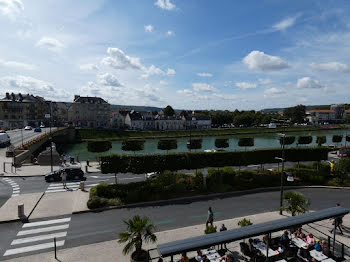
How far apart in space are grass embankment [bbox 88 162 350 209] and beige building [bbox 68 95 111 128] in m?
95.7

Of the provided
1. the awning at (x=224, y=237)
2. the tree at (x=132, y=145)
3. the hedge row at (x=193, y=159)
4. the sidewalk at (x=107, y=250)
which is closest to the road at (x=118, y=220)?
the sidewalk at (x=107, y=250)

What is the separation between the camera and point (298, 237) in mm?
10398

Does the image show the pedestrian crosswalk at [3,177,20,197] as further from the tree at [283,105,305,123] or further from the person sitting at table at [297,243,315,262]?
the tree at [283,105,305,123]

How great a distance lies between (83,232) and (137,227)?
5.60m

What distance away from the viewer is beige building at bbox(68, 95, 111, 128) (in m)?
105

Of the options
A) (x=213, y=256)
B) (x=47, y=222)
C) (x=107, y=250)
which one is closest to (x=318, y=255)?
(x=213, y=256)

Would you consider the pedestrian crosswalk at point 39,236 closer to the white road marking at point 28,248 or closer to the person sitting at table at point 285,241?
the white road marking at point 28,248

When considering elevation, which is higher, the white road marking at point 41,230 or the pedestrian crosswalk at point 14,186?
the pedestrian crosswalk at point 14,186

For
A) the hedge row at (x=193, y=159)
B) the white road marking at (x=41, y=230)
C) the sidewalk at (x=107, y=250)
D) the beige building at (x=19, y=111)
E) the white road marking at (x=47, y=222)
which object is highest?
the beige building at (x=19, y=111)

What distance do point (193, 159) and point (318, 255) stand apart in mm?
13438

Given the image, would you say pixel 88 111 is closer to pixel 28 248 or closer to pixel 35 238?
pixel 35 238

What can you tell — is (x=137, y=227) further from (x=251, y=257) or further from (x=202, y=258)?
(x=251, y=257)

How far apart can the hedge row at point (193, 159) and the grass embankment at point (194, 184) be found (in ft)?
5.16

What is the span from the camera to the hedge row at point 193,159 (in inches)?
769
